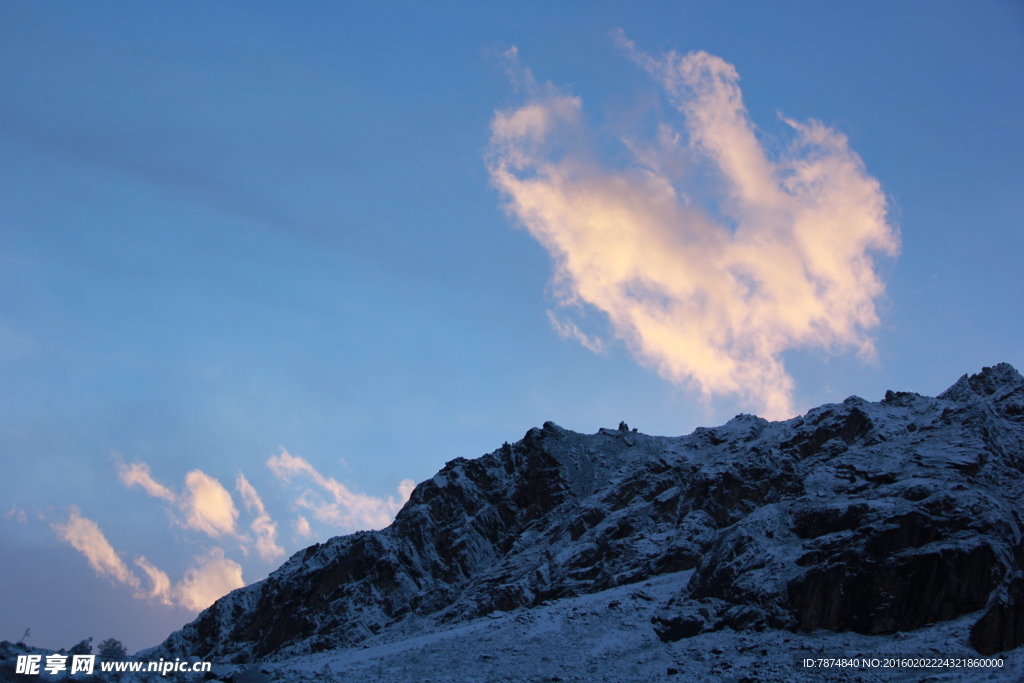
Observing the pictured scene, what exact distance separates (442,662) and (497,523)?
3881 cm

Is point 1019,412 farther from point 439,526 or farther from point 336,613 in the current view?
point 336,613

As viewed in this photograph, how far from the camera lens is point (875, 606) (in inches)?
2125

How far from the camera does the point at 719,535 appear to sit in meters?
66.9

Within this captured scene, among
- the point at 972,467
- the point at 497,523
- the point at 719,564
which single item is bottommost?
the point at 719,564

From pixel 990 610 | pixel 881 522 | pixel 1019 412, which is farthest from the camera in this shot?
pixel 1019 412

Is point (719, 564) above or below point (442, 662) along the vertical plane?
above

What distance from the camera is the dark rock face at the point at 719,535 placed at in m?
55.2

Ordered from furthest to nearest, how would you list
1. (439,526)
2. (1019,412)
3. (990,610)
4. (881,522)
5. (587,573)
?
(439,526), (1019,412), (587,573), (881,522), (990,610)

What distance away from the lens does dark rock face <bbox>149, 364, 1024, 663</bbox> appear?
55.2 metres

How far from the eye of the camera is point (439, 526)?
312 ft

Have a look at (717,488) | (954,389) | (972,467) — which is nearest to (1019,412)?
(954,389)

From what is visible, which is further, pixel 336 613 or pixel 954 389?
pixel 954 389

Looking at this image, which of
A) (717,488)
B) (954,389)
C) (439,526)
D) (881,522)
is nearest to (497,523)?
(439,526)

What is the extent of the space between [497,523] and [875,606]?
49.5m
